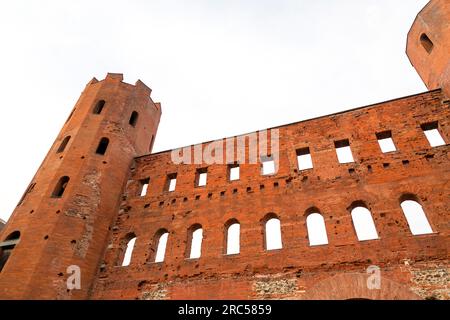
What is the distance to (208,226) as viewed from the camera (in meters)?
10.7

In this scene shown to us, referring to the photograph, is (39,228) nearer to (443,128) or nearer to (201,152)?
(201,152)

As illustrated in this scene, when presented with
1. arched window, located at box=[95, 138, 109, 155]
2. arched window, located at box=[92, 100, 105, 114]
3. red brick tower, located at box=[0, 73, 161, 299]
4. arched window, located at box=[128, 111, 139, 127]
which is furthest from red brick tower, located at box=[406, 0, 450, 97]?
arched window, located at box=[92, 100, 105, 114]

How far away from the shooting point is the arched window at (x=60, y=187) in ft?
38.8

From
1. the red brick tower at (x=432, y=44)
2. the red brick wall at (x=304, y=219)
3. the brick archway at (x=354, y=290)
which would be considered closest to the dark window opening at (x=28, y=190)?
the red brick wall at (x=304, y=219)

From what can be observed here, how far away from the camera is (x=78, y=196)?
11.6 meters

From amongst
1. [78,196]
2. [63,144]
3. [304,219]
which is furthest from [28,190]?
[304,219]

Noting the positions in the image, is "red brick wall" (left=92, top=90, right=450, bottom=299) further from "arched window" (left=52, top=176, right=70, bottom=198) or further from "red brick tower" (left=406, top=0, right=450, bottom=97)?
"arched window" (left=52, top=176, right=70, bottom=198)

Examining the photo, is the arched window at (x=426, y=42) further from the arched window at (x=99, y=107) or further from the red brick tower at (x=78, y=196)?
the arched window at (x=99, y=107)

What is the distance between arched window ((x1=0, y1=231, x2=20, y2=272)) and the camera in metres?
10.8

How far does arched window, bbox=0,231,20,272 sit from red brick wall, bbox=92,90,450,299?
3229mm

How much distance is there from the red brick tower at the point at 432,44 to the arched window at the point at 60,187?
14.5 metres

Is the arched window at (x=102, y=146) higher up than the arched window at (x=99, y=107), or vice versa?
the arched window at (x=99, y=107)
